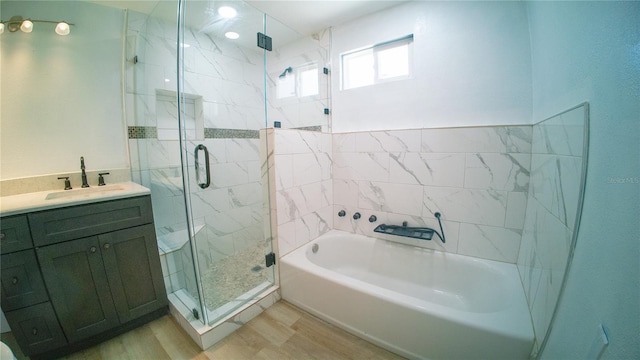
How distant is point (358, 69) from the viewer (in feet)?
7.09

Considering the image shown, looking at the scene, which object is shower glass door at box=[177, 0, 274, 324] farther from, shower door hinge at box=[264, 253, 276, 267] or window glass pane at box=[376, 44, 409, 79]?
window glass pane at box=[376, 44, 409, 79]

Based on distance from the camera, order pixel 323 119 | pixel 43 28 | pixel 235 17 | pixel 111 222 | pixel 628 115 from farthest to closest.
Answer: pixel 323 119, pixel 235 17, pixel 43 28, pixel 111 222, pixel 628 115

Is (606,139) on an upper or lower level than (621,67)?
lower

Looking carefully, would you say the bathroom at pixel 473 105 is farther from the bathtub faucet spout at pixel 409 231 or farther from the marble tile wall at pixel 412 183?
the bathtub faucet spout at pixel 409 231

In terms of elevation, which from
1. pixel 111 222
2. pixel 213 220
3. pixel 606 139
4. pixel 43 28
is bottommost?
pixel 213 220

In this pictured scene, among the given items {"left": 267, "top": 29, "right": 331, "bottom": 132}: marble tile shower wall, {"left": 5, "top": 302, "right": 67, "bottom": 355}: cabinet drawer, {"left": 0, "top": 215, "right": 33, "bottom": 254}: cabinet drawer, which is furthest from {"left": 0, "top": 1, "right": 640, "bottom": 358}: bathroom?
{"left": 5, "top": 302, "right": 67, "bottom": 355}: cabinet drawer

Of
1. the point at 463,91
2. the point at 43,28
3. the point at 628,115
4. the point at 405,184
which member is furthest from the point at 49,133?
the point at 463,91

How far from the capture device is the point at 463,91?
1.64 m

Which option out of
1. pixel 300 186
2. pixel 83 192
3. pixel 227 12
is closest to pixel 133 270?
pixel 83 192

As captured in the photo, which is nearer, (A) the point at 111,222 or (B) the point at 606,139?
(B) the point at 606,139

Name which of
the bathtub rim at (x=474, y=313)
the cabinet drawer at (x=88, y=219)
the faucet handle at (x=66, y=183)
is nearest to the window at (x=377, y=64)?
the bathtub rim at (x=474, y=313)

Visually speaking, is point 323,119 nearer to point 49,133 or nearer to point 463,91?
point 463,91

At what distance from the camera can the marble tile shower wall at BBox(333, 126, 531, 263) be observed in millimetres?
1517

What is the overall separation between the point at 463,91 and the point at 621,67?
116 cm
